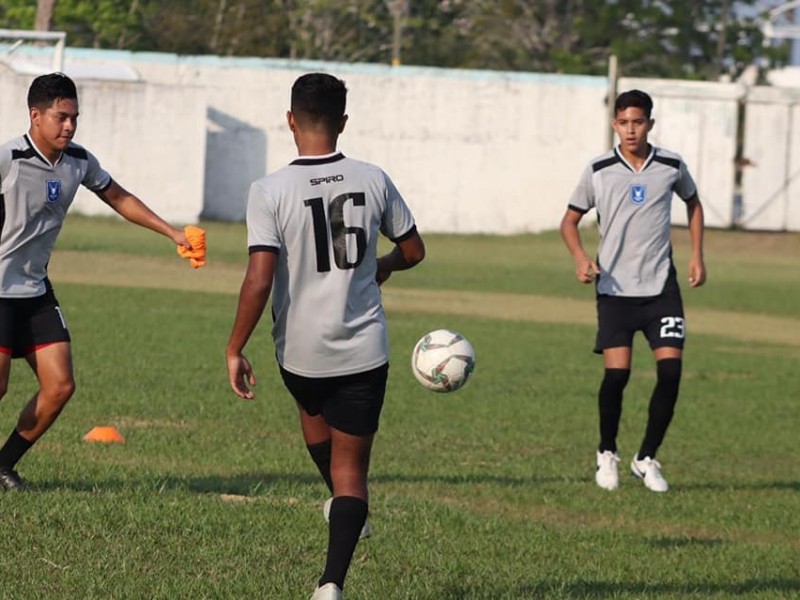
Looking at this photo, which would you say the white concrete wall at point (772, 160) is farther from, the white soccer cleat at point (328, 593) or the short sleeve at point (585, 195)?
the white soccer cleat at point (328, 593)

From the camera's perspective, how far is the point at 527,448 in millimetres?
12227

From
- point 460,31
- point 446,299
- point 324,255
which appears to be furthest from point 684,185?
point 460,31

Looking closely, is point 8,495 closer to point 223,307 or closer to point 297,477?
point 297,477

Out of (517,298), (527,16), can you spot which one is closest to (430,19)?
(527,16)

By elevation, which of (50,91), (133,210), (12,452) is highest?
(50,91)

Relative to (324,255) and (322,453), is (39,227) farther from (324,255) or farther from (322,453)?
(324,255)

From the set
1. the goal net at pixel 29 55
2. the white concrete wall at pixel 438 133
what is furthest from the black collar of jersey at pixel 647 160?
the white concrete wall at pixel 438 133

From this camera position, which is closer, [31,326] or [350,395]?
[350,395]

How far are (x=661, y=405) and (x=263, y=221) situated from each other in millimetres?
5234

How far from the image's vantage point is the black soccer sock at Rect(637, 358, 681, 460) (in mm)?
10750

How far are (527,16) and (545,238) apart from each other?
1367cm

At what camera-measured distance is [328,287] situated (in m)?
6.23

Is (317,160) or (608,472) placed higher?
(317,160)

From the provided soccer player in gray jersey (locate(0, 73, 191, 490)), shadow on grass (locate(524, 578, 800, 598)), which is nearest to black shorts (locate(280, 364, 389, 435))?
shadow on grass (locate(524, 578, 800, 598))
